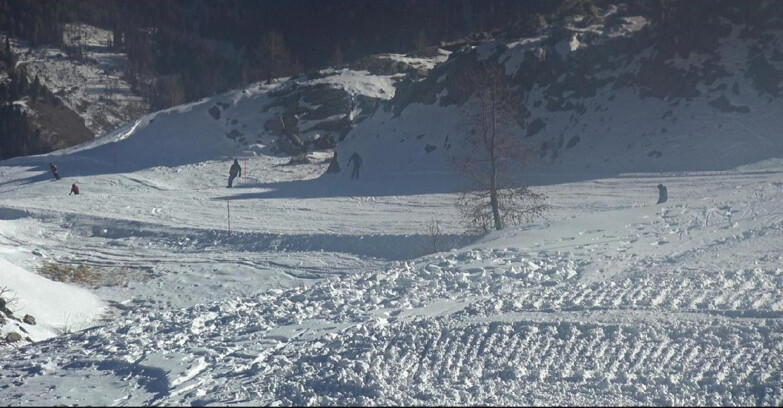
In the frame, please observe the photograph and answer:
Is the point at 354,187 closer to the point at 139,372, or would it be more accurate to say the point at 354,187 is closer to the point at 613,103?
the point at 613,103

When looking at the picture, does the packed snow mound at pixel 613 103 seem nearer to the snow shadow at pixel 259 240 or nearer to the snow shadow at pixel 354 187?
the snow shadow at pixel 354 187

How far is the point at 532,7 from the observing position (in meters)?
85.5

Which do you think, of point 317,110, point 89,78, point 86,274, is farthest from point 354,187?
point 89,78

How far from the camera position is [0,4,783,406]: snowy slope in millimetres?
8000

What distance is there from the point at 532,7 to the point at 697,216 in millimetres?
71892

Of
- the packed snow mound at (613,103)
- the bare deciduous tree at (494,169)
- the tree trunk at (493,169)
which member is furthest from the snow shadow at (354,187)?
the tree trunk at (493,169)

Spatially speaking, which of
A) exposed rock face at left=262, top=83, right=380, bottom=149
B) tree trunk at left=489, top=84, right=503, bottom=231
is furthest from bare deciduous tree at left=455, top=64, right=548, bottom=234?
exposed rock face at left=262, top=83, right=380, bottom=149

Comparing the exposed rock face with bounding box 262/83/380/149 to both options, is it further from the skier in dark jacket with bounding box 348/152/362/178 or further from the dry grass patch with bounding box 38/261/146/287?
the dry grass patch with bounding box 38/261/146/287

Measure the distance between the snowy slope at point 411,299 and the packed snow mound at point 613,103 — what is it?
8.62 ft

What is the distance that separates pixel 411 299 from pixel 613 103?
27.4 metres

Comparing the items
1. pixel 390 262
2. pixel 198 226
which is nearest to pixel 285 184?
pixel 198 226

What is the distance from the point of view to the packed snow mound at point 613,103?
3228 cm

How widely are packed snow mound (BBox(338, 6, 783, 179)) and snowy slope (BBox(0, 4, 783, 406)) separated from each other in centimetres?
263

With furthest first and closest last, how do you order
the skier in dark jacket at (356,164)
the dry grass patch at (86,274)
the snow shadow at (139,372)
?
1. the skier in dark jacket at (356,164)
2. the dry grass patch at (86,274)
3. the snow shadow at (139,372)
